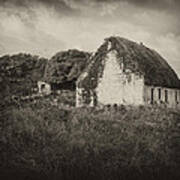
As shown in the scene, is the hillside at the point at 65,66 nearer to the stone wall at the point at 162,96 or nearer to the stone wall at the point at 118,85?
the stone wall at the point at 162,96

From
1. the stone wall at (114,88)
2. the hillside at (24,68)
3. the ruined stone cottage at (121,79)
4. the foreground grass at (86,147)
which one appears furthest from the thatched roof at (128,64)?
the hillside at (24,68)

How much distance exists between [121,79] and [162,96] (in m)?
4.74

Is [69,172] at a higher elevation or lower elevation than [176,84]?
lower

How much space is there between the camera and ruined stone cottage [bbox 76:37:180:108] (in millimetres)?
21070

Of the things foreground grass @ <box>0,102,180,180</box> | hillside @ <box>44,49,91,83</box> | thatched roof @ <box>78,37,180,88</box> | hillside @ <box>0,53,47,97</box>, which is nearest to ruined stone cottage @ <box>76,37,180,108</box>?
thatched roof @ <box>78,37,180,88</box>

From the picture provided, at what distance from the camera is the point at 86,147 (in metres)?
9.02

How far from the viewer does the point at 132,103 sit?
68.5 ft

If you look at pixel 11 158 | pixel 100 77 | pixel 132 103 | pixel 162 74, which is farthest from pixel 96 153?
pixel 162 74

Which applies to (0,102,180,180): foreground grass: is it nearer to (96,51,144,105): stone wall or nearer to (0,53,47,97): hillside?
(96,51,144,105): stone wall

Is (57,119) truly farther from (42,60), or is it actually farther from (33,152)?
(42,60)

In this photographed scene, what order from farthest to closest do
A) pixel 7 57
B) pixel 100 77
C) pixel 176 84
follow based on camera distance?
pixel 7 57 → pixel 176 84 → pixel 100 77

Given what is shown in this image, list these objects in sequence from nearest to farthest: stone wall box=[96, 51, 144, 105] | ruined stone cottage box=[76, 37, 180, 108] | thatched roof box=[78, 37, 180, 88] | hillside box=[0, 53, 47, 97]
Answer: stone wall box=[96, 51, 144, 105], ruined stone cottage box=[76, 37, 180, 108], thatched roof box=[78, 37, 180, 88], hillside box=[0, 53, 47, 97]

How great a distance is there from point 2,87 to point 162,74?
1546 centimetres

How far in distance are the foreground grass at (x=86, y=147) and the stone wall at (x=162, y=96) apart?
793 cm
